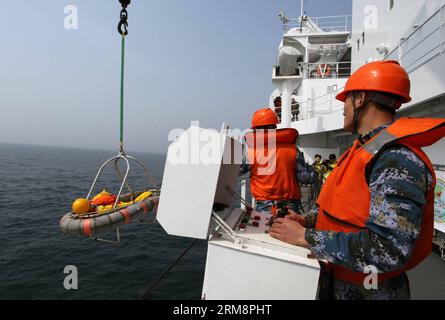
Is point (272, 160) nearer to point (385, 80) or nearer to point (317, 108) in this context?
point (385, 80)

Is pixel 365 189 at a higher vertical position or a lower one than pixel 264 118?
lower

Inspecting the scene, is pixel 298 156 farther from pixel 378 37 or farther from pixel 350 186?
pixel 378 37

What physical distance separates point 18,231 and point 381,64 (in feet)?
51.6

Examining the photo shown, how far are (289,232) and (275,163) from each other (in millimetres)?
1628

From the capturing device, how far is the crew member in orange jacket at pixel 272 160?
3.11 m

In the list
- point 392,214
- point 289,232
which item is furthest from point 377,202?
point 289,232

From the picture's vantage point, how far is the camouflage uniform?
106cm

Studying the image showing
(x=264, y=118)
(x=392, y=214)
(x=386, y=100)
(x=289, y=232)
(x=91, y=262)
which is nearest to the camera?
(x=392, y=214)

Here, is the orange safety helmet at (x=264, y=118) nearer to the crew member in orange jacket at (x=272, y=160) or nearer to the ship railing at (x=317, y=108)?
the crew member in orange jacket at (x=272, y=160)

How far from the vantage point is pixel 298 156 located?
319 centimetres

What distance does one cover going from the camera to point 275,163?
10.2 ft

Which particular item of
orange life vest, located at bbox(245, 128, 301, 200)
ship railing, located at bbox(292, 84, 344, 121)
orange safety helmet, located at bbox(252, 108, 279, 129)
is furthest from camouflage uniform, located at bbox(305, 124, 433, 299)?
ship railing, located at bbox(292, 84, 344, 121)

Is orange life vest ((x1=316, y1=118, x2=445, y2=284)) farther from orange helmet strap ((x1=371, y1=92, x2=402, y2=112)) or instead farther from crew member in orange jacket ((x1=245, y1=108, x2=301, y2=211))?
crew member in orange jacket ((x1=245, y1=108, x2=301, y2=211))
